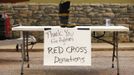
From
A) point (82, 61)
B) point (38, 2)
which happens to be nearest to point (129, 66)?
point (82, 61)

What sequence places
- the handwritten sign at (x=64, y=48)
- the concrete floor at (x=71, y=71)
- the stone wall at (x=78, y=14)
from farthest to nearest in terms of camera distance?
the stone wall at (x=78, y=14)
the concrete floor at (x=71, y=71)
the handwritten sign at (x=64, y=48)

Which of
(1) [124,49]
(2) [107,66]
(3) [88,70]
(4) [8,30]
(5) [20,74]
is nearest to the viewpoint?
(5) [20,74]

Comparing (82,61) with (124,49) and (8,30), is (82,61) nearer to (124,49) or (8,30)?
(8,30)

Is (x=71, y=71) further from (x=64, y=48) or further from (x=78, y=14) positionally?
(x=78, y=14)

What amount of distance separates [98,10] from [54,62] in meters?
5.35

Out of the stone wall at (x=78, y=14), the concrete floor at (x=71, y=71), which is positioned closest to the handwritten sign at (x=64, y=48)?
the concrete floor at (x=71, y=71)

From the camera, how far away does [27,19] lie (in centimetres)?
988

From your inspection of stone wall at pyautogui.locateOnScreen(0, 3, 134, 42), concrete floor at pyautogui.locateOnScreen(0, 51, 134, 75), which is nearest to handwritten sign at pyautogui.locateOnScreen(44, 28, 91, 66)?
concrete floor at pyautogui.locateOnScreen(0, 51, 134, 75)

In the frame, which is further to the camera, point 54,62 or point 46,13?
point 46,13

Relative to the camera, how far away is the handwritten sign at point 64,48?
4.88 m

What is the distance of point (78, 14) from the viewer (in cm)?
994

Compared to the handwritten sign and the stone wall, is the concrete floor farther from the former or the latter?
the stone wall

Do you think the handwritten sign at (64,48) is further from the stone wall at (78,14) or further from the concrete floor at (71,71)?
the stone wall at (78,14)

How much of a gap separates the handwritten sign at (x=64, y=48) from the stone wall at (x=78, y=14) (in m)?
4.95
